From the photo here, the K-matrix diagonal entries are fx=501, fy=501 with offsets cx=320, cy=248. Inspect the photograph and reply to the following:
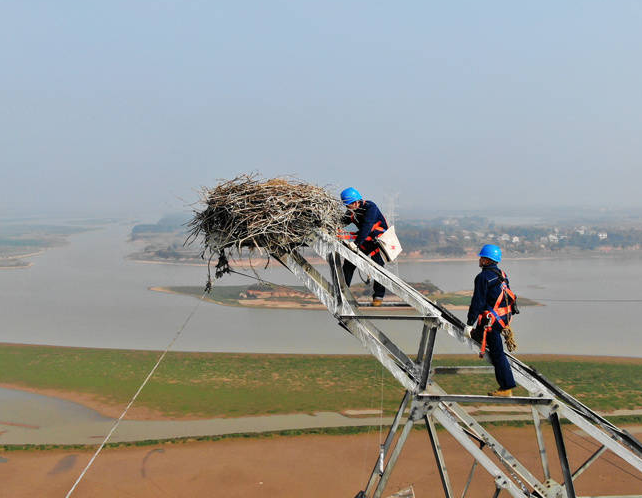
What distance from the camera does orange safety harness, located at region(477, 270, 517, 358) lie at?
3.95m

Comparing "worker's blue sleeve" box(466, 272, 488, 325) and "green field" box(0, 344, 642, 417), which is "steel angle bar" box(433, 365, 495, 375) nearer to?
"worker's blue sleeve" box(466, 272, 488, 325)

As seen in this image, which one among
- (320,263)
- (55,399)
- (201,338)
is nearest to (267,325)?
(201,338)

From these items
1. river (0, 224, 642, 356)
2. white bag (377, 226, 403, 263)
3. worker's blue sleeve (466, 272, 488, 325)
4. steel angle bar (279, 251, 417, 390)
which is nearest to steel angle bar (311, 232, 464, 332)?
worker's blue sleeve (466, 272, 488, 325)

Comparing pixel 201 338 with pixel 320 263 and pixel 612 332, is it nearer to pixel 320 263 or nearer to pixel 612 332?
pixel 612 332

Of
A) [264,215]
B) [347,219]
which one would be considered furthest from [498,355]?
[264,215]

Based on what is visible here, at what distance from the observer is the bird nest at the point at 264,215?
432 cm

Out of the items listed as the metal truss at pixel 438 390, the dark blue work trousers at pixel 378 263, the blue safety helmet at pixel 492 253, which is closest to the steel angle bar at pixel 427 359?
the metal truss at pixel 438 390

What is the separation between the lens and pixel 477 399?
387cm

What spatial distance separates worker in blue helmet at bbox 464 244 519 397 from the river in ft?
62.7

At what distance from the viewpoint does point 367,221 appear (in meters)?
4.88

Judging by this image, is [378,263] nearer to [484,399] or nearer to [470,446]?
[484,399]

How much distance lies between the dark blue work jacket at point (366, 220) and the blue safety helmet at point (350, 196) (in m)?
0.09

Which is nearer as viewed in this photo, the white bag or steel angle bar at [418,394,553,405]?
steel angle bar at [418,394,553,405]

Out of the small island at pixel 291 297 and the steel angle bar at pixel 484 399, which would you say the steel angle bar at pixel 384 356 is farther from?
the small island at pixel 291 297
